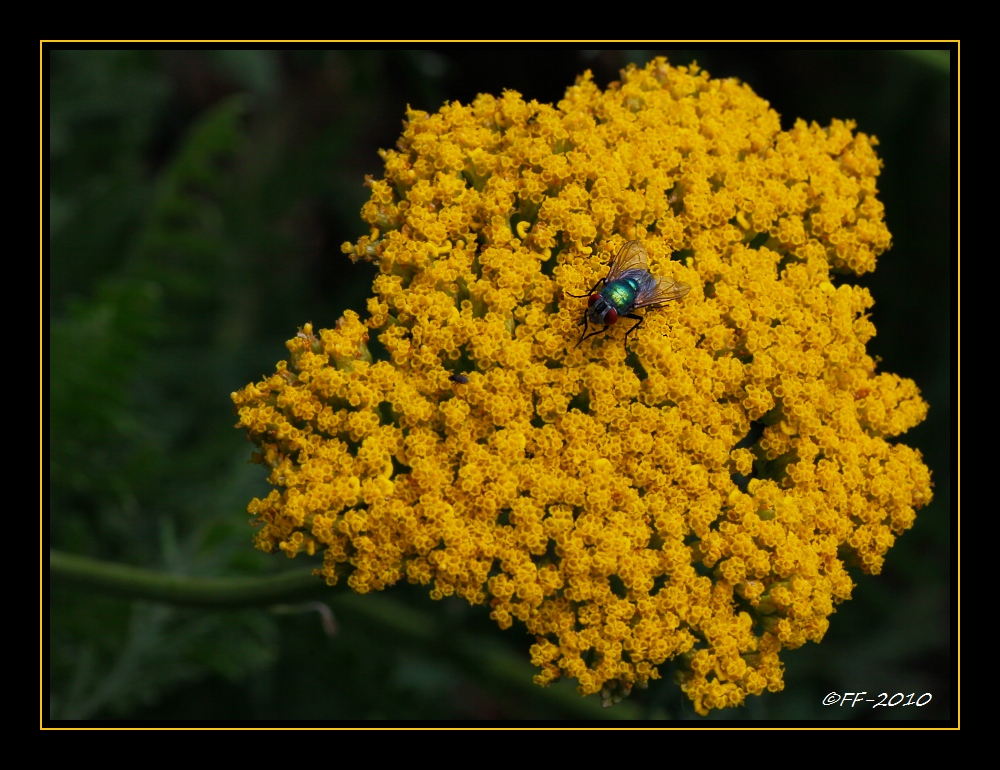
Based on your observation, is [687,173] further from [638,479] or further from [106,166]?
[106,166]

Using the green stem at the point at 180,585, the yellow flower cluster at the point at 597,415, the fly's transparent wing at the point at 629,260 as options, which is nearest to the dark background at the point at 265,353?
the green stem at the point at 180,585

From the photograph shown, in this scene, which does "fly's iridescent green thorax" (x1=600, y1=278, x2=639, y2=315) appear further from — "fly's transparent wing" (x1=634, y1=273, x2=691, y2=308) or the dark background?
the dark background

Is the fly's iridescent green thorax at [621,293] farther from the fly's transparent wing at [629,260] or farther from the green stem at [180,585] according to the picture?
the green stem at [180,585]

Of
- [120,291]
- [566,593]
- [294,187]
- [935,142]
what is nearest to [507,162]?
[566,593]

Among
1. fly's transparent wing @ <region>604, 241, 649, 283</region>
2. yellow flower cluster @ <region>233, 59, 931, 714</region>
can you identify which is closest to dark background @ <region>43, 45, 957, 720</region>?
yellow flower cluster @ <region>233, 59, 931, 714</region>

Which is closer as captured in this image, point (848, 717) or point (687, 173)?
point (687, 173)

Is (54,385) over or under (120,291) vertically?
under
